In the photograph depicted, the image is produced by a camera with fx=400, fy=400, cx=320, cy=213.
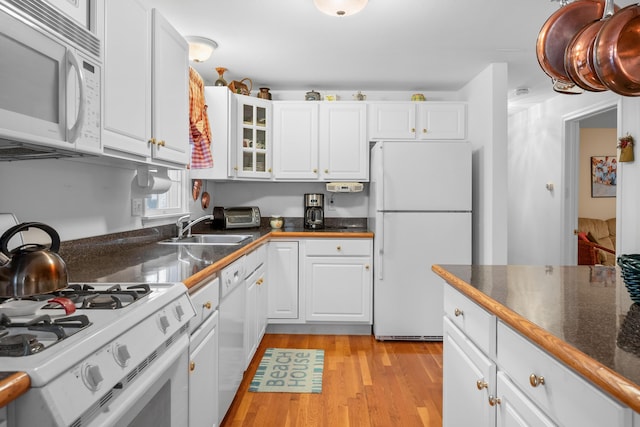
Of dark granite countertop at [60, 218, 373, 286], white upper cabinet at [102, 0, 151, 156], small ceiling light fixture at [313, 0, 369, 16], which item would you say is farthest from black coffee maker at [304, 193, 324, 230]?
white upper cabinet at [102, 0, 151, 156]

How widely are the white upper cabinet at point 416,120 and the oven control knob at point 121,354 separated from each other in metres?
3.17

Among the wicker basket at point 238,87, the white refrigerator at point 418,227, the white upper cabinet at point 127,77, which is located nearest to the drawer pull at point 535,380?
the white upper cabinet at point 127,77

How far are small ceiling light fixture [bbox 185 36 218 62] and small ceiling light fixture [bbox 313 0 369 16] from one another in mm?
1015

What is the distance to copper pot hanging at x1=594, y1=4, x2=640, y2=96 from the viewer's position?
3.33ft

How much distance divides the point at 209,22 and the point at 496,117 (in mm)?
2353

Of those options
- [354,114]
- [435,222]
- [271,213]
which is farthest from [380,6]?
[271,213]

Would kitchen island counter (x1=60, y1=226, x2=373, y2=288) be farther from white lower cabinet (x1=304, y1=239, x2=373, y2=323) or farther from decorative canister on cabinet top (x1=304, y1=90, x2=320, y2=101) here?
decorative canister on cabinet top (x1=304, y1=90, x2=320, y2=101)

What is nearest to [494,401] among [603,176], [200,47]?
[200,47]

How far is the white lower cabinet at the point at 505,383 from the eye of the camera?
0.76 m

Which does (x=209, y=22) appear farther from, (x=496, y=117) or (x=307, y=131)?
(x=496, y=117)

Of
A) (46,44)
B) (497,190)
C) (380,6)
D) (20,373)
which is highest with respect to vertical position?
(380,6)

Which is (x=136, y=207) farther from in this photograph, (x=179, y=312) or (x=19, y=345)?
(x=19, y=345)

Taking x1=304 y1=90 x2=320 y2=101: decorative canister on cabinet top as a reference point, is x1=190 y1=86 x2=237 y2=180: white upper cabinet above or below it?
below

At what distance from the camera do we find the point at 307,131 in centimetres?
379
